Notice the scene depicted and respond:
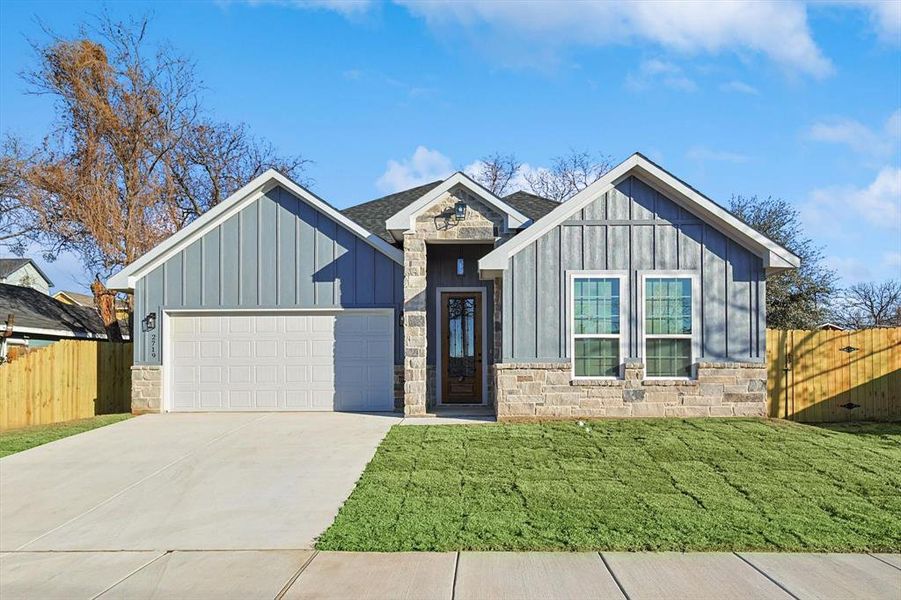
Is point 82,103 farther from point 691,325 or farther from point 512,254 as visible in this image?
point 691,325

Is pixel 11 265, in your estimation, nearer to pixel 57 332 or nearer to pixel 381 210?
pixel 57 332

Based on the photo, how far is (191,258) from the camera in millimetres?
14992

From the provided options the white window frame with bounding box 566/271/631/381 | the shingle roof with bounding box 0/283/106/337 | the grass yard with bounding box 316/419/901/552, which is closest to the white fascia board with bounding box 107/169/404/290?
the white window frame with bounding box 566/271/631/381

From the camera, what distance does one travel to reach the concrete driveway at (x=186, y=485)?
6.89m

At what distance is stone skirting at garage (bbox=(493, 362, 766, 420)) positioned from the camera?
1276cm

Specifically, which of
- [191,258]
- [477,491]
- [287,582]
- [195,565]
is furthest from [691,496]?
[191,258]

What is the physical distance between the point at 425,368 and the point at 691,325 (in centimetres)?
488

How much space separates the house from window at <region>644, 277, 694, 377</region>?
35 mm

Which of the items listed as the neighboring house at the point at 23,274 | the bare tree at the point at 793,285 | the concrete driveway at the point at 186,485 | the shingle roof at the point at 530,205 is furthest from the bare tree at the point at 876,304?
the neighboring house at the point at 23,274

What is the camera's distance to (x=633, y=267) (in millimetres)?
12969

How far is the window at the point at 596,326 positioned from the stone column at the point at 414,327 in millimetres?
2810

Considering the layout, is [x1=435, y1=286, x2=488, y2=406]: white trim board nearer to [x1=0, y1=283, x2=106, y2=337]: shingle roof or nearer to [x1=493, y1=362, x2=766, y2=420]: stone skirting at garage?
[x1=493, y1=362, x2=766, y2=420]: stone skirting at garage

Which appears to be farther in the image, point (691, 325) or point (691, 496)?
point (691, 325)

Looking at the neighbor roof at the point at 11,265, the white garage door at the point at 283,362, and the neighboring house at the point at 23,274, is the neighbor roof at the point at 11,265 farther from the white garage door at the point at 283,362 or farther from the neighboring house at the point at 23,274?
the white garage door at the point at 283,362
